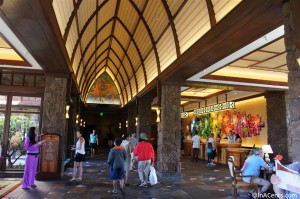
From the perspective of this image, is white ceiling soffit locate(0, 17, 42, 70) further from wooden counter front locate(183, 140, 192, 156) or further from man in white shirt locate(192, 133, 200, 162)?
wooden counter front locate(183, 140, 192, 156)

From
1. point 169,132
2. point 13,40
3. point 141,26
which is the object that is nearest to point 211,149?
point 169,132

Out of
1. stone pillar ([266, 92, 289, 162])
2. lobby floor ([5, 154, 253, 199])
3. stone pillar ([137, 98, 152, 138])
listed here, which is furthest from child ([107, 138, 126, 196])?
stone pillar ([137, 98, 152, 138])

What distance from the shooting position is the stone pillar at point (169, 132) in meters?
9.35

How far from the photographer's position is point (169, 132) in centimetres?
955

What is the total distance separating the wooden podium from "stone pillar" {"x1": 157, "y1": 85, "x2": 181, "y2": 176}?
359 centimetres

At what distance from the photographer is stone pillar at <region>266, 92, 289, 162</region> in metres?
11.1

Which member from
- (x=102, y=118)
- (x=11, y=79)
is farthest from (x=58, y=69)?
(x=102, y=118)

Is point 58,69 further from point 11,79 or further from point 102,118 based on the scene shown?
point 102,118

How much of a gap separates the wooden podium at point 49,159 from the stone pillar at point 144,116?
662cm

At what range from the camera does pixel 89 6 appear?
28.0 feet

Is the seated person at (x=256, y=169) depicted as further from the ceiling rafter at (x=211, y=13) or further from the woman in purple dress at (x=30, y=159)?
the woman in purple dress at (x=30, y=159)

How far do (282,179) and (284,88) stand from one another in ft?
29.2

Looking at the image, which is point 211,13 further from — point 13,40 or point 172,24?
point 13,40

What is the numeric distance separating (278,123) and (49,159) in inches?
368
